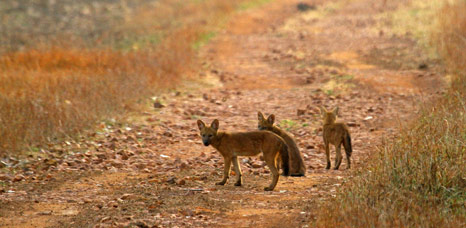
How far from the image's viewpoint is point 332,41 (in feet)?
78.0

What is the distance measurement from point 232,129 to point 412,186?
551cm

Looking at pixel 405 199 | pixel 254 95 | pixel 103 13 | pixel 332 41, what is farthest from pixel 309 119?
pixel 103 13

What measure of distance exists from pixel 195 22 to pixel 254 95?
12.9 metres

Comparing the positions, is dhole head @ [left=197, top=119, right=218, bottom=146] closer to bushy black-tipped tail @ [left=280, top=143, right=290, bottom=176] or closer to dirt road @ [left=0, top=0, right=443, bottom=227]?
dirt road @ [left=0, top=0, right=443, bottom=227]

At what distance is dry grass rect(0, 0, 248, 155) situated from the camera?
1186 centimetres

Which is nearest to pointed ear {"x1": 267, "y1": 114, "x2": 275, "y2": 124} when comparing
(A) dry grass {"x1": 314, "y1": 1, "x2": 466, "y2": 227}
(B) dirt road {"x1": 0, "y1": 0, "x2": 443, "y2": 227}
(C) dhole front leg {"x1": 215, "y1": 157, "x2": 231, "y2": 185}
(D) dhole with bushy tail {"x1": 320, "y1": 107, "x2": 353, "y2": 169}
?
(B) dirt road {"x1": 0, "y1": 0, "x2": 443, "y2": 227}

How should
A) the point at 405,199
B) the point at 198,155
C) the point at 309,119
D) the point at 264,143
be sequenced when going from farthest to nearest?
the point at 309,119
the point at 198,155
the point at 264,143
the point at 405,199

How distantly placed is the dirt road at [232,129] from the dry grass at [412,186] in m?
0.45

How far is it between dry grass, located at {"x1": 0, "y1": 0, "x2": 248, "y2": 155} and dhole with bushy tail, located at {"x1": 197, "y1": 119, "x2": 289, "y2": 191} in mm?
3221

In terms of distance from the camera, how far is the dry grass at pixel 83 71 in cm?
1186

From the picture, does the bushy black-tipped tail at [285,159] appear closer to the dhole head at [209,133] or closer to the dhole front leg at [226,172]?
the dhole front leg at [226,172]

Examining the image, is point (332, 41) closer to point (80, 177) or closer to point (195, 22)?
point (195, 22)

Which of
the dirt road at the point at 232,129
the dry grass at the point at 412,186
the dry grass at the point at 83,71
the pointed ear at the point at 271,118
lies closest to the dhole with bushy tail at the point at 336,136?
the dirt road at the point at 232,129

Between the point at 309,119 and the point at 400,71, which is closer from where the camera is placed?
the point at 309,119
